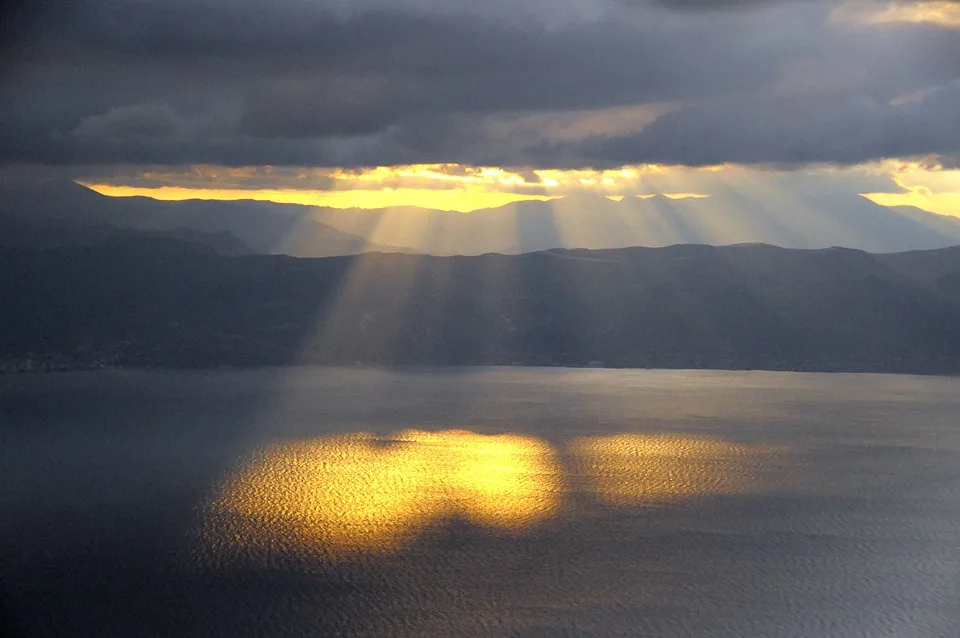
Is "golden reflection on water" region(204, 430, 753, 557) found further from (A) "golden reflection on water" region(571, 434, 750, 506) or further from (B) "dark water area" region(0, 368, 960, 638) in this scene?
(B) "dark water area" region(0, 368, 960, 638)

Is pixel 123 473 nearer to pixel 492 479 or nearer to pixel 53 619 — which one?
pixel 492 479

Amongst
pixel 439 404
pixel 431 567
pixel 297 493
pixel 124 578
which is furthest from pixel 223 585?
pixel 439 404

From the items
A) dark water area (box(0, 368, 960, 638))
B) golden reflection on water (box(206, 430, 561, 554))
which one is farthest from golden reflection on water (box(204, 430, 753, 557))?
dark water area (box(0, 368, 960, 638))

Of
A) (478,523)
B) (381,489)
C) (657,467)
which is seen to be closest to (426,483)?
(381,489)

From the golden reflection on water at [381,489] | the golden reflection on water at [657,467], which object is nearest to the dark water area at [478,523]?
the golden reflection on water at [381,489]

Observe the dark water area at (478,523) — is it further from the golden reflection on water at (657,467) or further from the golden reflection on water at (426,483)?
the golden reflection on water at (657,467)
